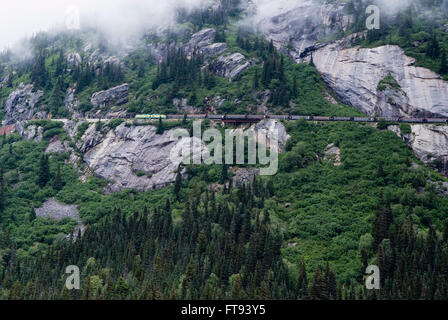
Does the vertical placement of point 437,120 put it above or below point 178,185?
above

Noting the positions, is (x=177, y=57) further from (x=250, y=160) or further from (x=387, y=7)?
(x=387, y=7)

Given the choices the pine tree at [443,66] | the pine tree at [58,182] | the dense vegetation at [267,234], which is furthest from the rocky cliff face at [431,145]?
the pine tree at [58,182]

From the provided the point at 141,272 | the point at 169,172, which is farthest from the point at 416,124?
Answer: the point at 141,272

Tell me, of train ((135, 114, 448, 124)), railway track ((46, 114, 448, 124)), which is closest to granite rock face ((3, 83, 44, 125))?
railway track ((46, 114, 448, 124))

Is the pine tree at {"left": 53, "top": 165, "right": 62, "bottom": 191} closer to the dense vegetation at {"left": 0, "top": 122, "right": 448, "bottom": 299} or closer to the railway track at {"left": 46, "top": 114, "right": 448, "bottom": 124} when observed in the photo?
the dense vegetation at {"left": 0, "top": 122, "right": 448, "bottom": 299}

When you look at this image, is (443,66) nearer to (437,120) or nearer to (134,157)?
(437,120)

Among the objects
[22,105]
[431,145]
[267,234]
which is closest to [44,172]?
[22,105]

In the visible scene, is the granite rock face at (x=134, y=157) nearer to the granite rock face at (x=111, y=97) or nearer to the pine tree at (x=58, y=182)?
the pine tree at (x=58, y=182)
